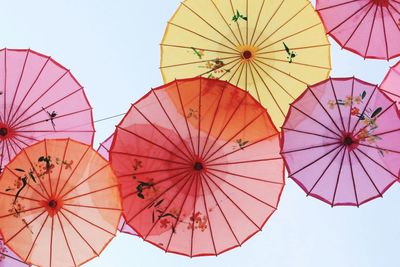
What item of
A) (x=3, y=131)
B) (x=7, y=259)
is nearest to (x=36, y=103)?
(x=3, y=131)

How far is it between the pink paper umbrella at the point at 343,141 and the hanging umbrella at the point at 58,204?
8.62 feet

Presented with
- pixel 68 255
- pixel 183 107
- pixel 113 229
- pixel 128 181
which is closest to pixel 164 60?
pixel 183 107

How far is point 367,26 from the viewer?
786 cm

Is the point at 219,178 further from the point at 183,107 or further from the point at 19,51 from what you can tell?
the point at 19,51

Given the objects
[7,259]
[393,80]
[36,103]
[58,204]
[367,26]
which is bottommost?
[7,259]

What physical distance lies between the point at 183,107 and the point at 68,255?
2672mm

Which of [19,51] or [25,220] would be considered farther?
[19,51]

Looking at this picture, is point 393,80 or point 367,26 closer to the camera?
point 393,80

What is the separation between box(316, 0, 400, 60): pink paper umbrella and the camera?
25.5 ft

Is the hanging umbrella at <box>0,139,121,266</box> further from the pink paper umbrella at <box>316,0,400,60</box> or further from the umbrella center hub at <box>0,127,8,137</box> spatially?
the pink paper umbrella at <box>316,0,400,60</box>

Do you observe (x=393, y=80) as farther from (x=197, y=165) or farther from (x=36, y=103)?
(x=36, y=103)

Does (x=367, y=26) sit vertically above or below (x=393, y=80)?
above

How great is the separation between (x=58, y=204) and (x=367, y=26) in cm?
549

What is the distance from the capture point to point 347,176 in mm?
7242
